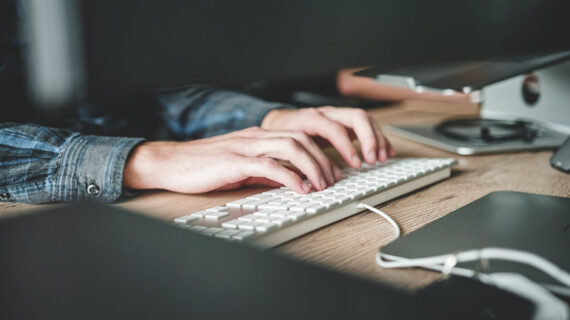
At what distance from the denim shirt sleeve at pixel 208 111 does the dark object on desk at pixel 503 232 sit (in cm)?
48

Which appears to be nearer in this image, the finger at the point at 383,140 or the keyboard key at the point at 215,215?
the keyboard key at the point at 215,215

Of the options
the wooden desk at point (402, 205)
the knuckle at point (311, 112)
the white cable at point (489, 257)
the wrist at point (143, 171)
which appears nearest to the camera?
the white cable at point (489, 257)

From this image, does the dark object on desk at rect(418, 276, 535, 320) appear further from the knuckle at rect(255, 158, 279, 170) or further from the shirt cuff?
the shirt cuff

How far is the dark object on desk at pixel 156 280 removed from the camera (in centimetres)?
18

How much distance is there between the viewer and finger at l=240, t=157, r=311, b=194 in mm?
561

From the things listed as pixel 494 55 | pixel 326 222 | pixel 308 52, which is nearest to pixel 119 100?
pixel 308 52

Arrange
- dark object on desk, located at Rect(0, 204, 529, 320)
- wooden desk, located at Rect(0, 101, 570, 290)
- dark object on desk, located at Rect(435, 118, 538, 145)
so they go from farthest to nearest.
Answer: dark object on desk, located at Rect(435, 118, 538, 145), wooden desk, located at Rect(0, 101, 570, 290), dark object on desk, located at Rect(0, 204, 529, 320)

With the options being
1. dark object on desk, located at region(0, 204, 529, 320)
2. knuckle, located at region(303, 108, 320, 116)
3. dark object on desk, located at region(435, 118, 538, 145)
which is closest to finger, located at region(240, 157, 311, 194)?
knuckle, located at region(303, 108, 320, 116)

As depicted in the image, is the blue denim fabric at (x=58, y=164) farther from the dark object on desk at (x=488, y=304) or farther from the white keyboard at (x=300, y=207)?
the dark object on desk at (x=488, y=304)

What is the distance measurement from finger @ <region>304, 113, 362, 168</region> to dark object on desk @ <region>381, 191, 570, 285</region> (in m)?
0.19

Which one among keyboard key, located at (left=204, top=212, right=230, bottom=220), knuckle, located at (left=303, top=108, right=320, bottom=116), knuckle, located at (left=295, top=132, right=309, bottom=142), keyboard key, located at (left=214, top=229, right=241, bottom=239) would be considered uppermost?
knuckle, located at (left=303, top=108, right=320, bottom=116)

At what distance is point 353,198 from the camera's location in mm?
531

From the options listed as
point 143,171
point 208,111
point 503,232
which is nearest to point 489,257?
point 503,232

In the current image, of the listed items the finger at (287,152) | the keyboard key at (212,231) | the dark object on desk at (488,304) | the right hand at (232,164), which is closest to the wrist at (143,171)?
the right hand at (232,164)
